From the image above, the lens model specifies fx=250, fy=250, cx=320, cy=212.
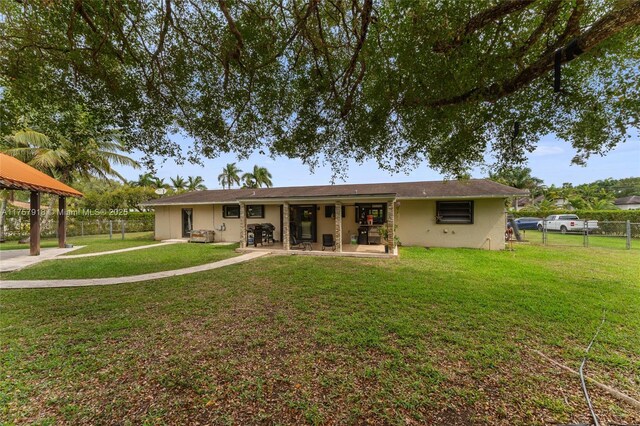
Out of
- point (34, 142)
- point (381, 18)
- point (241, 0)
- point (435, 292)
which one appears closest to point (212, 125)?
point (241, 0)

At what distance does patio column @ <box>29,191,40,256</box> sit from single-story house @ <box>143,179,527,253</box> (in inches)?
254

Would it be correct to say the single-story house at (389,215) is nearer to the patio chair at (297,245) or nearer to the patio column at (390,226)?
the patio column at (390,226)

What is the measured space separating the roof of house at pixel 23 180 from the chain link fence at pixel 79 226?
21.2 feet

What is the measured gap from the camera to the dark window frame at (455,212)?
40.4ft

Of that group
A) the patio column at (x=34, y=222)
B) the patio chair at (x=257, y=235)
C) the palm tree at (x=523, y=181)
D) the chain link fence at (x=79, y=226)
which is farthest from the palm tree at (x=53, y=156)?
the palm tree at (x=523, y=181)

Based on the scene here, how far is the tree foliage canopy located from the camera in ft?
13.4

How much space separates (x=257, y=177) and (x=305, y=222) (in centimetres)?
2794

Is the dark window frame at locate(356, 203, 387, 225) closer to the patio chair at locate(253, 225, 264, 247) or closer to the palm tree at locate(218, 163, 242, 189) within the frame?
the patio chair at locate(253, 225, 264, 247)

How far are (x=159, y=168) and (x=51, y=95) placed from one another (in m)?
2.09

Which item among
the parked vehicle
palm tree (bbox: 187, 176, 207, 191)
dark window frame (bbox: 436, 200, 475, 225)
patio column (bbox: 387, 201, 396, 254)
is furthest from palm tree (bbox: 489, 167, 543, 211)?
palm tree (bbox: 187, 176, 207, 191)

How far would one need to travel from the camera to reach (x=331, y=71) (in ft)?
16.9

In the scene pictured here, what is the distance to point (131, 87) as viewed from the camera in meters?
5.03

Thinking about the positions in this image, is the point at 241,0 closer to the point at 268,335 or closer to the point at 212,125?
the point at 212,125

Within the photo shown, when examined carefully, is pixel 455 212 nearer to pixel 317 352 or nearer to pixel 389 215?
pixel 389 215
